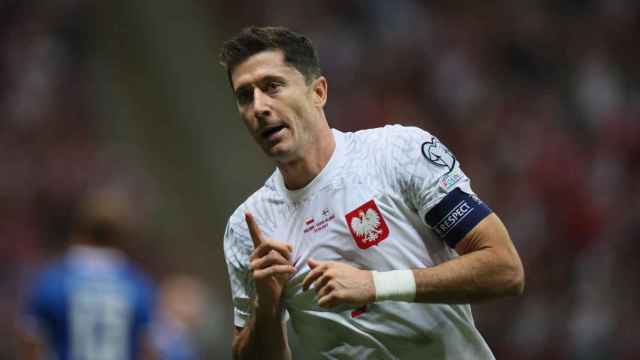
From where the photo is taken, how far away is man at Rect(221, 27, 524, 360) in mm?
3857

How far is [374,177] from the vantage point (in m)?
4.15

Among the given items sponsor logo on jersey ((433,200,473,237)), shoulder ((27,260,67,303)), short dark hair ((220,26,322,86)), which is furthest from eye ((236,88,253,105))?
shoulder ((27,260,67,303))

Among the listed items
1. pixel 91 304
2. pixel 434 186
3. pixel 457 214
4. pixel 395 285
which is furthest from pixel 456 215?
pixel 91 304

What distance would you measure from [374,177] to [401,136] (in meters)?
0.17

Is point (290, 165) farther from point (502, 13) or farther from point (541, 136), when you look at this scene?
point (502, 13)

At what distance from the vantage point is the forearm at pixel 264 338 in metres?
4.15

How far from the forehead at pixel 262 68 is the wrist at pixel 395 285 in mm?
907

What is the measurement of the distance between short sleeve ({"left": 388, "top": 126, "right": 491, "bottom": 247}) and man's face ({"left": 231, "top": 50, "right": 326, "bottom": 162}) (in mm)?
366

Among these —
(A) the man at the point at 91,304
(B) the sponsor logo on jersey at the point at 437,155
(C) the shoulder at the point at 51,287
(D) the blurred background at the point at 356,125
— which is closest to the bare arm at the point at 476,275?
(B) the sponsor logo on jersey at the point at 437,155

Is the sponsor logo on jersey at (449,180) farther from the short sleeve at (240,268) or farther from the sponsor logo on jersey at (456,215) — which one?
the short sleeve at (240,268)

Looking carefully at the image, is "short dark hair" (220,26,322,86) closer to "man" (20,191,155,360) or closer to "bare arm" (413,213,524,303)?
"bare arm" (413,213,524,303)

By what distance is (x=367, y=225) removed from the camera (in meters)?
4.11

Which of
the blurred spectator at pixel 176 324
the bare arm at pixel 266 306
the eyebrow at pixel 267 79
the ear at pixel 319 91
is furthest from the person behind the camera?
the blurred spectator at pixel 176 324

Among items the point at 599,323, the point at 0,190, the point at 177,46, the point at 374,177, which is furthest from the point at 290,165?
the point at 177,46
